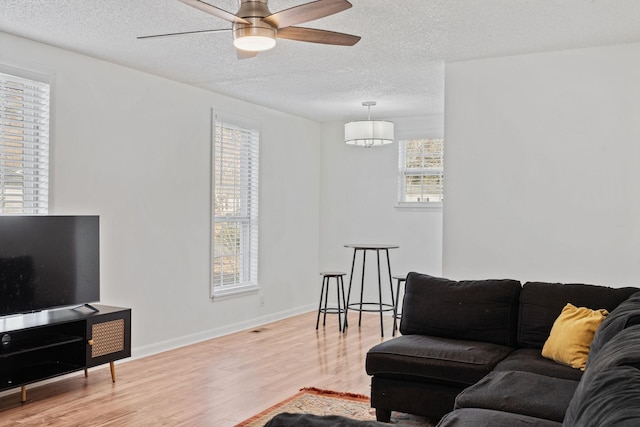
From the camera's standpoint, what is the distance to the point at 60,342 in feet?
13.5

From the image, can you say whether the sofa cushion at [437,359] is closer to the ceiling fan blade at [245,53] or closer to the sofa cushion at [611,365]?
the sofa cushion at [611,365]

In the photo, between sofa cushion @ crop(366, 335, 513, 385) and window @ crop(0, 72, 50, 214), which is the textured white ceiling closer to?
window @ crop(0, 72, 50, 214)

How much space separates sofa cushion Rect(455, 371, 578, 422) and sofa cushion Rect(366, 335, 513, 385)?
1.12 ft

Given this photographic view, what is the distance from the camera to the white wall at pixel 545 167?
4.41m

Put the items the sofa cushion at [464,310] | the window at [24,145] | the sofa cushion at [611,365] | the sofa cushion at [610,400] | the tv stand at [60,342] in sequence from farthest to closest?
the window at [24,145], the tv stand at [60,342], the sofa cushion at [464,310], the sofa cushion at [611,365], the sofa cushion at [610,400]

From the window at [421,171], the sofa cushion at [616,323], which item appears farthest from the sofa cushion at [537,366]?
the window at [421,171]

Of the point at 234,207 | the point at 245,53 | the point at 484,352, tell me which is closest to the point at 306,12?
the point at 245,53

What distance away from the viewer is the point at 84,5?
3609 mm

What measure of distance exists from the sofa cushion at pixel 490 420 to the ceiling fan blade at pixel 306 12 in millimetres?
1938

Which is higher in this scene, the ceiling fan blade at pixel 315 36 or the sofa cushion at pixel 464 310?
the ceiling fan blade at pixel 315 36

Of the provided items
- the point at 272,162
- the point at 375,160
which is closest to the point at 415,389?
the point at 272,162

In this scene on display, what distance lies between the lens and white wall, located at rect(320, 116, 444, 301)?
7641mm

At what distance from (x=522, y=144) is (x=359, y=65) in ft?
4.90

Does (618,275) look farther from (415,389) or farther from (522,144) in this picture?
(415,389)
